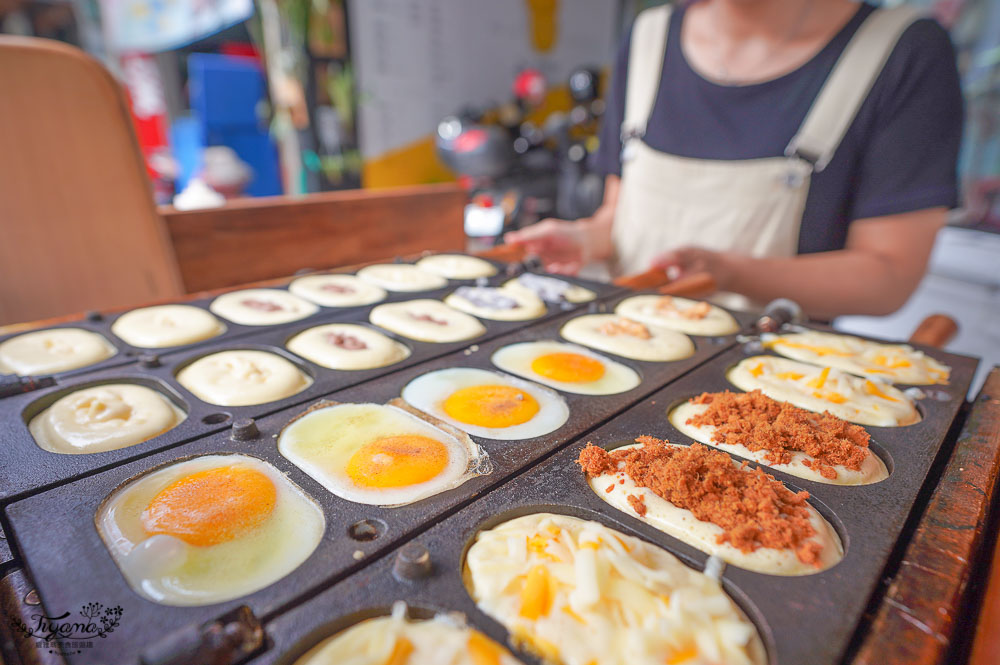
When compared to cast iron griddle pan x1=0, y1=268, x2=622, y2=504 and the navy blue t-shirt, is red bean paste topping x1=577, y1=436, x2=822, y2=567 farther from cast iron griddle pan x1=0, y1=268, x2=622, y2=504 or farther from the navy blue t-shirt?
the navy blue t-shirt

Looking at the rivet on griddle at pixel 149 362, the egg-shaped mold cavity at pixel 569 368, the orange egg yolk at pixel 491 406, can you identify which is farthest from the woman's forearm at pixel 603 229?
the rivet on griddle at pixel 149 362

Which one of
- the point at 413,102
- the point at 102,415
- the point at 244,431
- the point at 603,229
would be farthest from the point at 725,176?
the point at 413,102

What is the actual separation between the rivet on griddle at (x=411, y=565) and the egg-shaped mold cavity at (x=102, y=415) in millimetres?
785

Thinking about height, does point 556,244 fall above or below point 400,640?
above

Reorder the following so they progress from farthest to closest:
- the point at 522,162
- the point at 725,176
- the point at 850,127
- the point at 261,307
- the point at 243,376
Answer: the point at 522,162, the point at 725,176, the point at 850,127, the point at 261,307, the point at 243,376

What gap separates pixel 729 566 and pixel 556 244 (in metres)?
2.15

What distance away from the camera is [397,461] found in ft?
3.81

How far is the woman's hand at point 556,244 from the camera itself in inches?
111

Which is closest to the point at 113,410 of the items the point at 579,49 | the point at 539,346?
the point at 539,346

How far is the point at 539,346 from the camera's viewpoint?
6.09 feet

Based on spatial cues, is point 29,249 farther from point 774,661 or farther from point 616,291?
point 774,661

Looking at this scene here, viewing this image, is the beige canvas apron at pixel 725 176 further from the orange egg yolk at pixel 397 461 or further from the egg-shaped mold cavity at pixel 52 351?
the egg-shaped mold cavity at pixel 52 351

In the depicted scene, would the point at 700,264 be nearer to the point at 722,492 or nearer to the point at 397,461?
the point at 722,492

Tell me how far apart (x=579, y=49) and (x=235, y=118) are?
5006 millimetres
